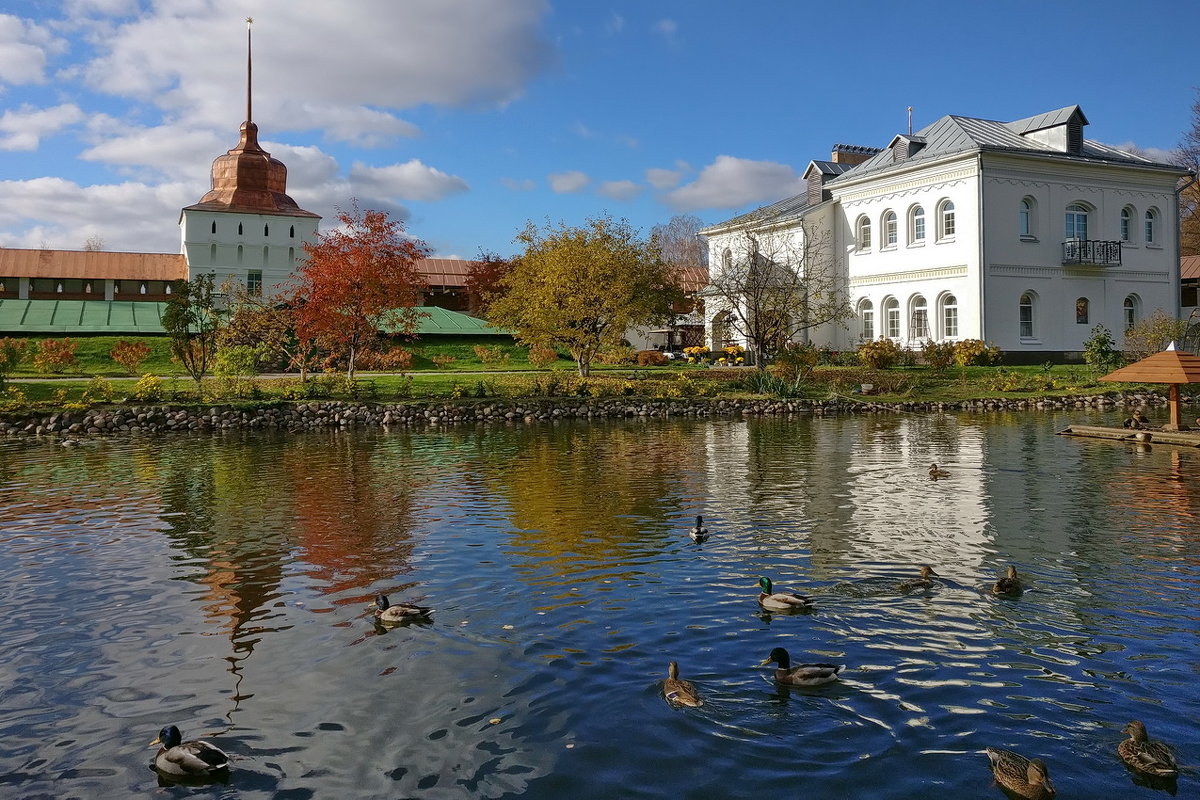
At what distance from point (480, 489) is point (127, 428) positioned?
1646 centimetres

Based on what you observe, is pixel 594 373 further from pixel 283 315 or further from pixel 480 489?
pixel 480 489

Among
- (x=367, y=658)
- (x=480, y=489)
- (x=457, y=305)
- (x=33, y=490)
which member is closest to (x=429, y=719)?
(x=367, y=658)

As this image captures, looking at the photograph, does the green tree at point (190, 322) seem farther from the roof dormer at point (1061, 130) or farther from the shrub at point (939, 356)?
the roof dormer at point (1061, 130)

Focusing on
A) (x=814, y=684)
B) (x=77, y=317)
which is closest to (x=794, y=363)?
(x=814, y=684)

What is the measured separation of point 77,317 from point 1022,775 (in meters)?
52.4

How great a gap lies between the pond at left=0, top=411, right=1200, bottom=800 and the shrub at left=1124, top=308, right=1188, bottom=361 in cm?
2323

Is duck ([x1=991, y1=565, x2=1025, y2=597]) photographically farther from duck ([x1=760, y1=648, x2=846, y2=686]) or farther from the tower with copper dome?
the tower with copper dome

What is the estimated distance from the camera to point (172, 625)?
8.54 m

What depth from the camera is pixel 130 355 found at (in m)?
37.4

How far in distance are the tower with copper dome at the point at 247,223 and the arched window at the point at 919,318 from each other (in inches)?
1617

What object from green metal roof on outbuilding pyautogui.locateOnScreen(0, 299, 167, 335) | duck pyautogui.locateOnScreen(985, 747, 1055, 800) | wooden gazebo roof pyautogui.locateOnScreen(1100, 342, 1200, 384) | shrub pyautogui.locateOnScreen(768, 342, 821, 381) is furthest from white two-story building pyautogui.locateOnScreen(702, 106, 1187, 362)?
duck pyautogui.locateOnScreen(985, 747, 1055, 800)

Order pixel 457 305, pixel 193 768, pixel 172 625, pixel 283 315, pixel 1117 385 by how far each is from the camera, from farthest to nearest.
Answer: pixel 457 305
pixel 283 315
pixel 1117 385
pixel 172 625
pixel 193 768

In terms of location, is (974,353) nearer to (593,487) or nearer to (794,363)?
(794,363)

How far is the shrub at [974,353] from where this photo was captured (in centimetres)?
3888
